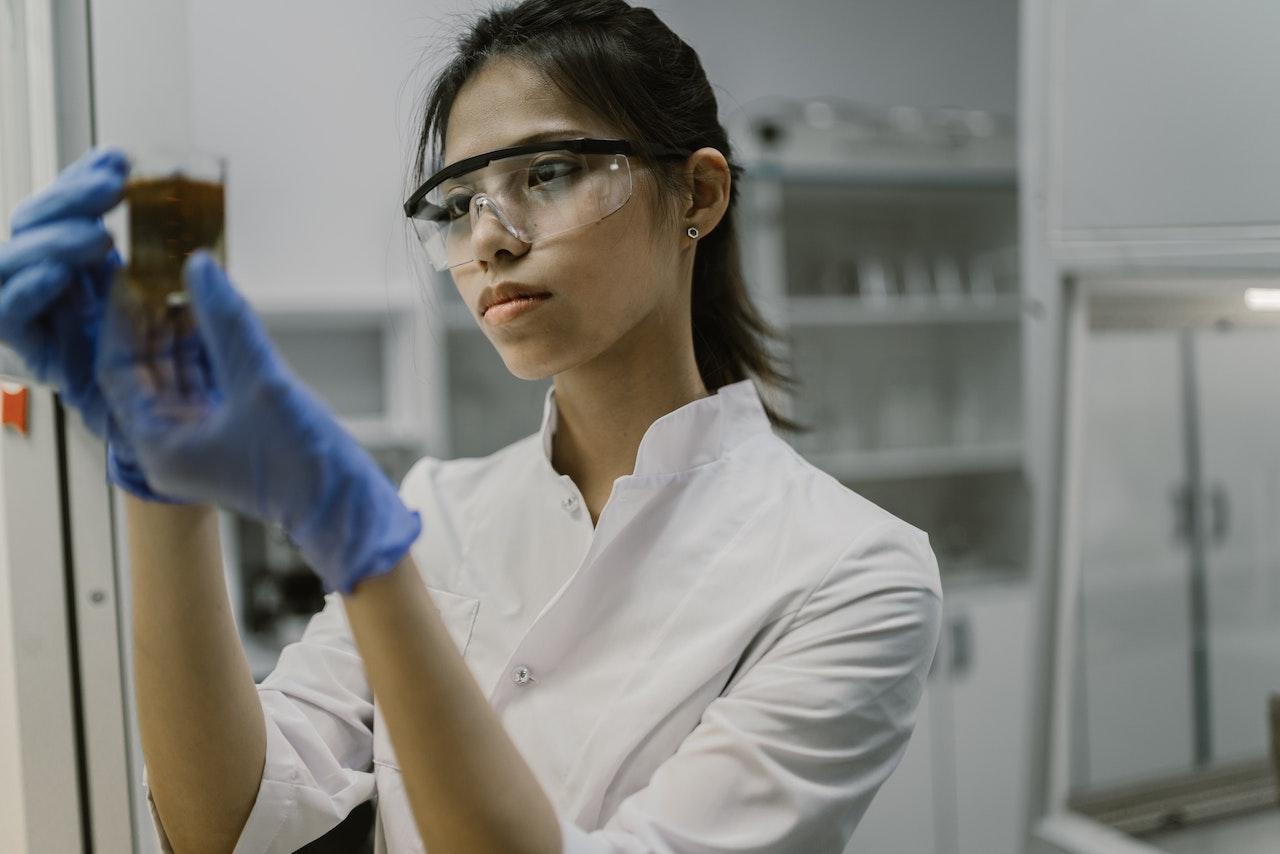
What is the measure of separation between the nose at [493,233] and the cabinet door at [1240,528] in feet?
4.61

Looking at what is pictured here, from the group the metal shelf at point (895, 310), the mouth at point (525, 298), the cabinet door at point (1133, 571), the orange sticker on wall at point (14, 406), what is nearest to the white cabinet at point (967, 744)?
the cabinet door at point (1133, 571)

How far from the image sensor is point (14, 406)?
957 millimetres

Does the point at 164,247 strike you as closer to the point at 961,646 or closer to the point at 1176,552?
the point at 1176,552

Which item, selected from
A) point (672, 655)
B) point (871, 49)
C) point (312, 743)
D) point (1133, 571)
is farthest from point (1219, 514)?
point (312, 743)

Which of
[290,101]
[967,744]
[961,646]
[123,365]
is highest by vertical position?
[290,101]

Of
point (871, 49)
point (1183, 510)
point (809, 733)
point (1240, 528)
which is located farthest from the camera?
point (871, 49)

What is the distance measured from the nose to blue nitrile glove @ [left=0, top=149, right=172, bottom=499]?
34cm

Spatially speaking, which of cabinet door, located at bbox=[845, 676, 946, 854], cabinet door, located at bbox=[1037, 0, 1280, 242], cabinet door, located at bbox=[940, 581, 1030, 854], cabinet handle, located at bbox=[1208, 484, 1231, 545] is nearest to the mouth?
cabinet door, located at bbox=[1037, 0, 1280, 242]

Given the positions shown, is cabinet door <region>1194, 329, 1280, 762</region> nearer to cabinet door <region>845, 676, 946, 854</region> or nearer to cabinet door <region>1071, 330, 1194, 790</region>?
cabinet door <region>1071, 330, 1194, 790</region>

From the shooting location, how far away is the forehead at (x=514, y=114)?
0.95 m

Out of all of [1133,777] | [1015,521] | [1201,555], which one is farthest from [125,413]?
[1015,521]

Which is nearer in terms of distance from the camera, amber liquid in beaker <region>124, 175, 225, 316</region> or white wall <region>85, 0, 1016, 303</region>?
amber liquid in beaker <region>124, 175, 225, 316</region>

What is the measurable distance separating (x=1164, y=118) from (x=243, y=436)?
1.35m

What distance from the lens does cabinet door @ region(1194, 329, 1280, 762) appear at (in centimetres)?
195
